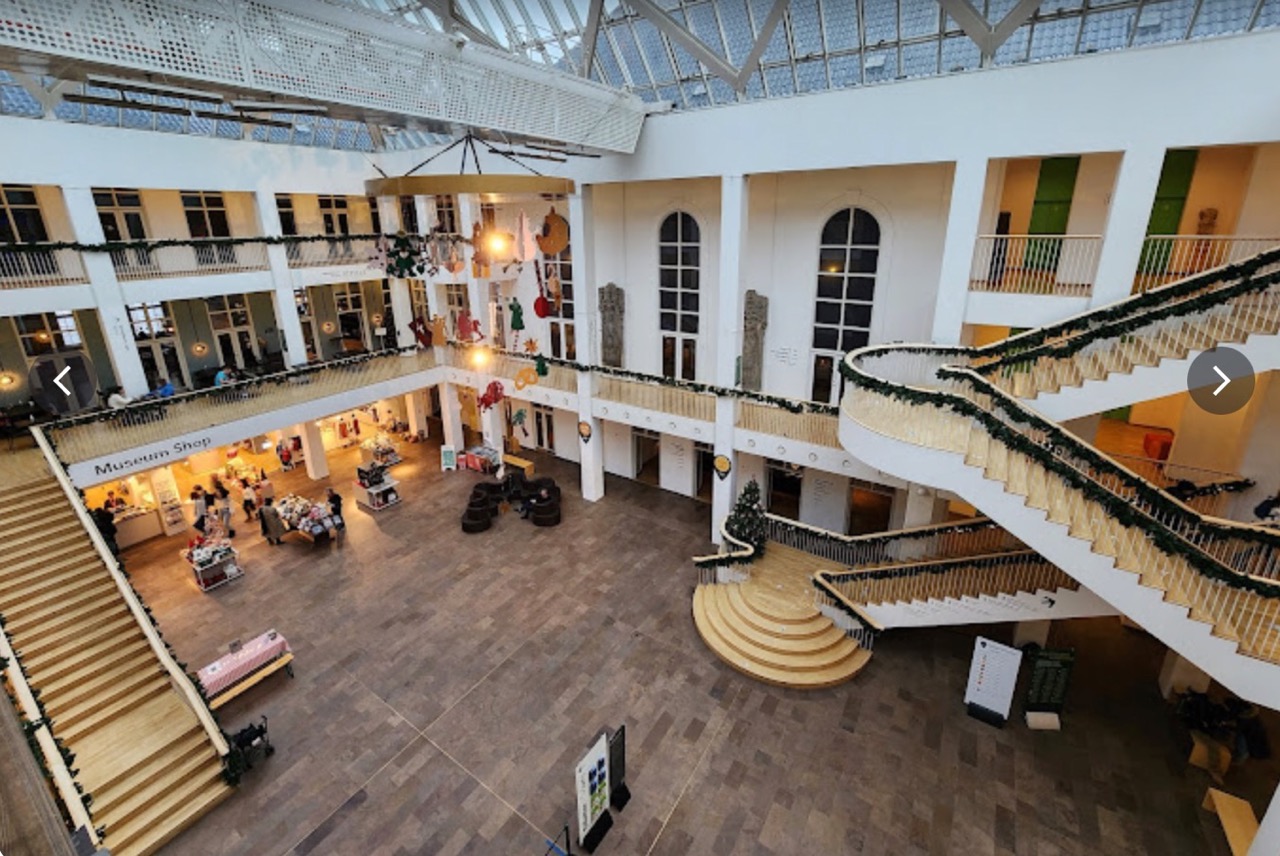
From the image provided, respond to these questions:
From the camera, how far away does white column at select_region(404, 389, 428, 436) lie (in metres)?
21.0

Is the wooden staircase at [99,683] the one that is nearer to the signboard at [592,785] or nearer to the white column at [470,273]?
the signboard at [592,785]

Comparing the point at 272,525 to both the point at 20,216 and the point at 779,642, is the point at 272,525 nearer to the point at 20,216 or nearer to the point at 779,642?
the point at 20,216

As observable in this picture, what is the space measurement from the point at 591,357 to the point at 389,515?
7110mm

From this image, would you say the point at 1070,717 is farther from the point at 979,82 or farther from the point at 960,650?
the point at 979,82

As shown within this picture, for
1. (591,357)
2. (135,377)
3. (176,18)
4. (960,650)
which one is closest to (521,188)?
(176,18)

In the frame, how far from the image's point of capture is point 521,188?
33.3 ft

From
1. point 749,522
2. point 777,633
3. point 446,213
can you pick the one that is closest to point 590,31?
point 446,213

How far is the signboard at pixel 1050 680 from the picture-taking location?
9.29 metres

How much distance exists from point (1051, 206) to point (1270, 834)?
33.8ft

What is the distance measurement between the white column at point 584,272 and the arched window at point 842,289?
5805 millimetres

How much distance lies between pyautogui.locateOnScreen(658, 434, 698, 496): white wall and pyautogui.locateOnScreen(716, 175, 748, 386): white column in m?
3.48

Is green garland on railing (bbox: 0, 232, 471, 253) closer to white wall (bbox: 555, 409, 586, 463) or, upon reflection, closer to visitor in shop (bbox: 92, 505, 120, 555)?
visitor in shop (bbox: 92, 505, 120, 555)

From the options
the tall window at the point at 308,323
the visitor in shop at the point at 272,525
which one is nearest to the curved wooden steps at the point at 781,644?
the visitor in shop at the point at 272,525

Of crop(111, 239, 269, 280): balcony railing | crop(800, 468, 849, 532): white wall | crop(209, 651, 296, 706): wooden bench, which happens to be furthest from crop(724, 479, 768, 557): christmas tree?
crop(111, 239, 269, 280): balcony railing
